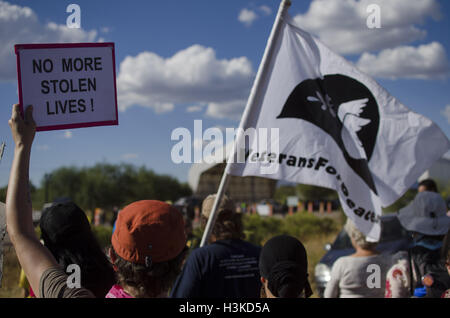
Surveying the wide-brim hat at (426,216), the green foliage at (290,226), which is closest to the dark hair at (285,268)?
the wide-brim hat at (426,216)

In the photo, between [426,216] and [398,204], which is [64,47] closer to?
[426,216]

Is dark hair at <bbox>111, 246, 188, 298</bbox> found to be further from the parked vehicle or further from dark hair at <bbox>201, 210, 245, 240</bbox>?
the parked vehicle

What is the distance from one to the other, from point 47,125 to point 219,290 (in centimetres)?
140

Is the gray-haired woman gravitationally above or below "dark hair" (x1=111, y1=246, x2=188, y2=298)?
below

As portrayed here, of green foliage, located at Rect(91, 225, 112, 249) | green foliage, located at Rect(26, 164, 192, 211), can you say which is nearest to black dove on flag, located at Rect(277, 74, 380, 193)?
green foliage, located at Rect(91, 225, 112, 249)

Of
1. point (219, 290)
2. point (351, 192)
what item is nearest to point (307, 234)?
point (351, 192)

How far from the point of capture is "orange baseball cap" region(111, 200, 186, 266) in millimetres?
2037

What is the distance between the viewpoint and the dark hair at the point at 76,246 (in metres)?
2.57

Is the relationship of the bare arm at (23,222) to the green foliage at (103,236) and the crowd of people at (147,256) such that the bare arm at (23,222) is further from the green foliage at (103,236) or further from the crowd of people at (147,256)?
the green foliage at (103,236)

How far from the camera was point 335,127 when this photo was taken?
419 centimetres

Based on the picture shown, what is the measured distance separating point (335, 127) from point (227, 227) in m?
1.42

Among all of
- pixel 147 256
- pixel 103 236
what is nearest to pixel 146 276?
pixel 147 256

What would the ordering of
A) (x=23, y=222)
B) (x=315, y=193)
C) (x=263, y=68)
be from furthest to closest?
(x=315, y=193), (x=263, y=68), (x=23, y=222)

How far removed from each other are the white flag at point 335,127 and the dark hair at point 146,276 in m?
2.03
